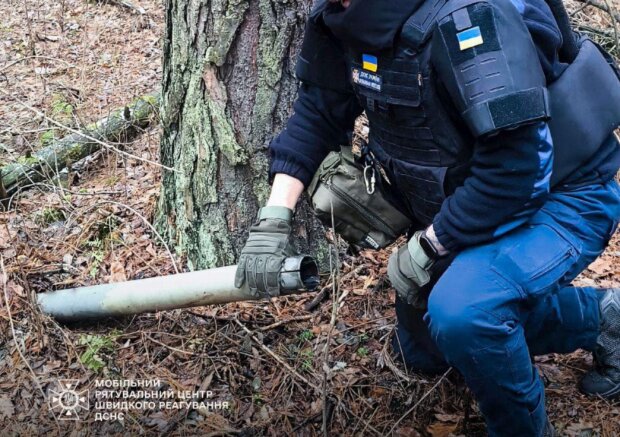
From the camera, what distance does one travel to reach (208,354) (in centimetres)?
292

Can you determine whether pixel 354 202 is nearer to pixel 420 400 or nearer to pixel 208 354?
pixel 420 400

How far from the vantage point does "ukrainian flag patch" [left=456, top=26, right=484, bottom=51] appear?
6.25 ft

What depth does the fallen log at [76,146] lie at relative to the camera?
409 cm

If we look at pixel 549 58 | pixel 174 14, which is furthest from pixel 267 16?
pixel 549 58

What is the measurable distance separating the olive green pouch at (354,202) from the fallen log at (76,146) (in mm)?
1863

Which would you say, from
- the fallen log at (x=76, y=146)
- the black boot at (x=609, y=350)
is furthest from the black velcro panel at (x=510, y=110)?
the fallen log at (x=76, y=146)

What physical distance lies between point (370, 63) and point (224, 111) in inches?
40.0

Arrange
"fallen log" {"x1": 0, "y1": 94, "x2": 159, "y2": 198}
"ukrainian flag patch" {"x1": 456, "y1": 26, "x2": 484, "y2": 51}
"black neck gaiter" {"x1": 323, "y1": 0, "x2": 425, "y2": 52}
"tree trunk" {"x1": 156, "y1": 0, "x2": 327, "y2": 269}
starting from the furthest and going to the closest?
1. "fallen log" {"x1": 0, "y1": 94, "x2": 159, "y2": 198}
2. "tree trunk" {"x1": 156, "y1": 0, "x2": 327, "y2": 269}
3. "black neck gaiter" {"x1": 323, "y1": 0, "x2": 425, "y2": 52}
4. "ukrainian flag patch" {"x1": 456, "y1": 26, "x2": 484, "y2": 51}

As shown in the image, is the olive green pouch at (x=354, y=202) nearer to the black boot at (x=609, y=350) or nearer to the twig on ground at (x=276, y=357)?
the twig on ground at (x=276, y=357)

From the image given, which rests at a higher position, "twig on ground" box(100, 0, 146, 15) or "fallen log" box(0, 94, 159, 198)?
→ "twig on ground" box(100, 0, 146, 15)

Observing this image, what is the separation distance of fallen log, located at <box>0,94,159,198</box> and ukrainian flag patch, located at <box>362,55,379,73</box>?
218cm

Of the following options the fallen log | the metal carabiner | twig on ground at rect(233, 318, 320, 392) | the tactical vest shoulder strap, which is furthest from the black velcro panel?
the fallen log

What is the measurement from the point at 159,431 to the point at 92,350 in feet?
1.86

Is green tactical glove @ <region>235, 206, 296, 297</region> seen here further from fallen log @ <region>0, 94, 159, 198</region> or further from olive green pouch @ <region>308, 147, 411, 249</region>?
fallen log @ <region>0, 94, 159, 198</region>
